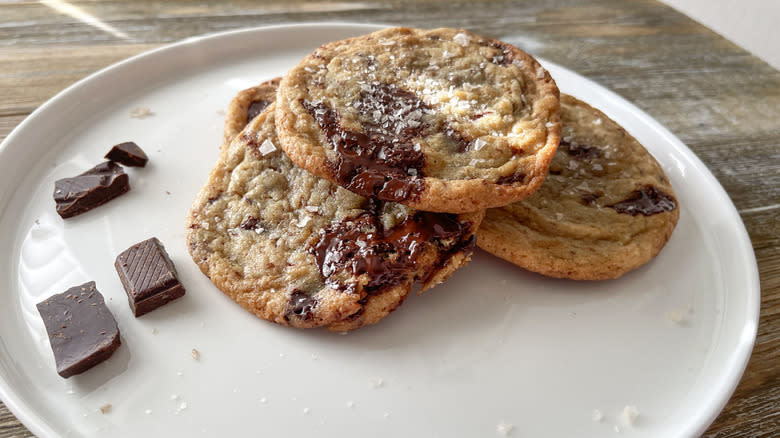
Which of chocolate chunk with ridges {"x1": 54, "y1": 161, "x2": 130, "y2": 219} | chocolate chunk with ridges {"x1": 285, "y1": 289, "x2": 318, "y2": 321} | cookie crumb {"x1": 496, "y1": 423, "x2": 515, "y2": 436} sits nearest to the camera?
cookie crumb {"x1": 496, "y1": 423, "x2": 515, "y2": 436}

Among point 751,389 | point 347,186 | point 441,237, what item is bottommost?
point 751,389

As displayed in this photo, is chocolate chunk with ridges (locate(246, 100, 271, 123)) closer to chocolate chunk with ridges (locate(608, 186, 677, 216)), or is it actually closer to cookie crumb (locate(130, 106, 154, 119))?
cookie crumb (locate(130, 106, 154, 119))

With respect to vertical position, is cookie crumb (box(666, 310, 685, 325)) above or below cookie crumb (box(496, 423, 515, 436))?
above

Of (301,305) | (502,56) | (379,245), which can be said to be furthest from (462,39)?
(301,305)

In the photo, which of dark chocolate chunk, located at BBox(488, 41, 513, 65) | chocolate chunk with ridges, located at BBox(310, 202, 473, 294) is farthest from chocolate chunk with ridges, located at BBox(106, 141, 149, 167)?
dark chocolate chunk, located at BBox(488, 41, 513, 65)

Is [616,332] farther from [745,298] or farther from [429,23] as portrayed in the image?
[429,23]

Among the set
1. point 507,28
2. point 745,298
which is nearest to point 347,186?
point 745,298

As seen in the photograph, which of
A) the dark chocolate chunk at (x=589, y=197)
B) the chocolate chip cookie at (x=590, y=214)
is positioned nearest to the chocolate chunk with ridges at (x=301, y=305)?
the chocolate chip cookie at (x=590, y=214)
